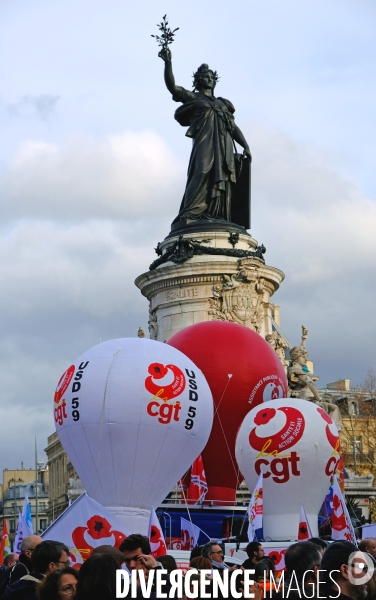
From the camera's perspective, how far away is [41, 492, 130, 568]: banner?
1505cm

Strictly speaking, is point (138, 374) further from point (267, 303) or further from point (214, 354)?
point (267, 303)

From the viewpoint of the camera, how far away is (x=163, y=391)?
19.4 meters

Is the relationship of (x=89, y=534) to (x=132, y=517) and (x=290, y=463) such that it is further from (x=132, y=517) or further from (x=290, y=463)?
(x=290, y=463)

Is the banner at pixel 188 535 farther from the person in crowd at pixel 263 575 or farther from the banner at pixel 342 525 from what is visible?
the person in crowd at pixel 263 575

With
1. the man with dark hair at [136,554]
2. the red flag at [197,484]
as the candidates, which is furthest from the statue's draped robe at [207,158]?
the man with dark hair at [136,554]

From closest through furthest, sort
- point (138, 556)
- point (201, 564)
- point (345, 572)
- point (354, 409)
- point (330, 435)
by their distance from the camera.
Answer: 1. point (345, 572)
2. point (138, 556)
3. point (201, 564)
4. point (330, 435)
5. point (354, 409)

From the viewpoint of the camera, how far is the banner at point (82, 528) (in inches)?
592

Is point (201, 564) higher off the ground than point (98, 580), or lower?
higher

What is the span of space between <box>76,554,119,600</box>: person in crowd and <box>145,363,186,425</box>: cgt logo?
1260 cm

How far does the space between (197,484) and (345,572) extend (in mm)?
20585

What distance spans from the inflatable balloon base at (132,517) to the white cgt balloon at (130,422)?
17mm

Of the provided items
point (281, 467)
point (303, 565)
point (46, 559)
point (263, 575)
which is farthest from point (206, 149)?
point (303, 565)

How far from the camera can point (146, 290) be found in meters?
35.5

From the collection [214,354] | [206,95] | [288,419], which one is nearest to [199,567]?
[288,419]
